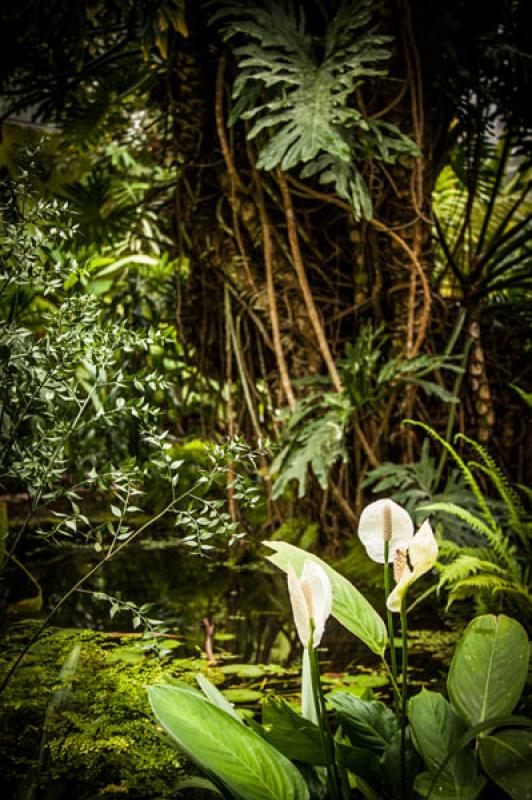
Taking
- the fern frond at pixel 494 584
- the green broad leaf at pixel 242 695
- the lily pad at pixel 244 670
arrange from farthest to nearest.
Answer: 1. the fern frond at pixel 494 584
2. the lily pad at pixel 244 670
3. the green broad leaf at pixel 242 695

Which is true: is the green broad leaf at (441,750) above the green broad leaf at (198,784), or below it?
above

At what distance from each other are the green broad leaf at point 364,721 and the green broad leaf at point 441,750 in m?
0.07

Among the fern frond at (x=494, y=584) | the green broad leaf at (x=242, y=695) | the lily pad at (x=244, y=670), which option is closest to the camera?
the green broad leaf at (x=242, y=695)

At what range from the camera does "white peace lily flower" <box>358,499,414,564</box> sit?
0.94 m

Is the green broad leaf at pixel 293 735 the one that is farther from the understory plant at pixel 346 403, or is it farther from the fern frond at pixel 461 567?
the understory plant at pixel 346 403

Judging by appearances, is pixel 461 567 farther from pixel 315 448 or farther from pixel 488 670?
pixel 488 670

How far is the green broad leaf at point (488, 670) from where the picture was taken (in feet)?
3.47

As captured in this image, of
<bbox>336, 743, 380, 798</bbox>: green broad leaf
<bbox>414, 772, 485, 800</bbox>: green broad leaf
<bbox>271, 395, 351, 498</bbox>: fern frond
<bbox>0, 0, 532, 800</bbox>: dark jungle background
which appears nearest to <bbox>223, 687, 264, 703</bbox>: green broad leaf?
<bbox>0, 0, 532, 800</bbox>: dark jungle background

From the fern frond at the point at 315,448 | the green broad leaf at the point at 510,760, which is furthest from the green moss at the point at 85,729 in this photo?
the fern frond at the point at 315,448

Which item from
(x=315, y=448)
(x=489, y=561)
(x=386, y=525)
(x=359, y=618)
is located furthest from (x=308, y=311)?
(x=386, y=525)

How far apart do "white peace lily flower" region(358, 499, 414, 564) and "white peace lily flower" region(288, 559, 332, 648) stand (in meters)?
0.09

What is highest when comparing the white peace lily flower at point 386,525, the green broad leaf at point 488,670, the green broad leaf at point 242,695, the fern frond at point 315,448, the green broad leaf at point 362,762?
the white peace lily flower at point 386,525

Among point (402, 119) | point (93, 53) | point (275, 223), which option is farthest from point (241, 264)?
point (93, 53)

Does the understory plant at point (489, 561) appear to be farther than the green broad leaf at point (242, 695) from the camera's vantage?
Yes
